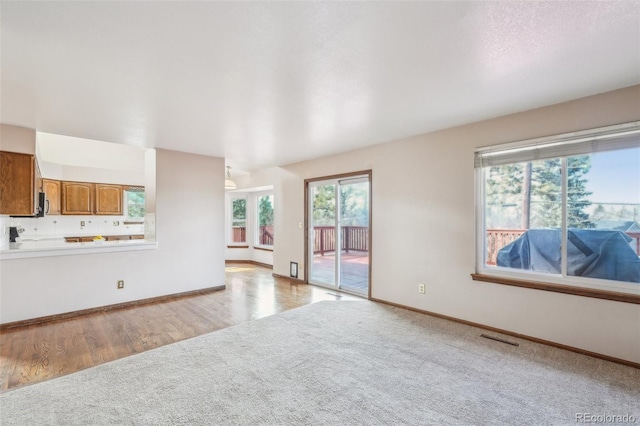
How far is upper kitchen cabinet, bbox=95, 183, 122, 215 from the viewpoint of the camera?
21.8 ft

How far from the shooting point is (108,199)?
6766 mm

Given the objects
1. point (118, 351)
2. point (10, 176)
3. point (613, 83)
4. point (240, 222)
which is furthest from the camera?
point (240, 222)

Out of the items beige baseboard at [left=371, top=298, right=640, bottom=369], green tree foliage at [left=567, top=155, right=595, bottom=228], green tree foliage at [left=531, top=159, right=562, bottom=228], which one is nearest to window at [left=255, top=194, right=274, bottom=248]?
beige baseboard at [left=371, top=298, right=640, bottom=369]

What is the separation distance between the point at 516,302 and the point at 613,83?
2.23 m

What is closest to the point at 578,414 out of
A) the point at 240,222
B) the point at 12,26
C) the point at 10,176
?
the point at 12,26

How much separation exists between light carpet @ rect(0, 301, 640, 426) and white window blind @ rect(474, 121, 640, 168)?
6.41 ft

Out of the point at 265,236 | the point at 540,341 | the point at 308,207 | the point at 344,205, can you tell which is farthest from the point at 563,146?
the point at 265,236

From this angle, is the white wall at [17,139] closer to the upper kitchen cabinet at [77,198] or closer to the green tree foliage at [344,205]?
the upper kitchen cabinet at [77,198]

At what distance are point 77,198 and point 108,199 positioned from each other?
1.84ft

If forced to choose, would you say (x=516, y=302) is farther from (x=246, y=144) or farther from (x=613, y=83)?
(x=246, y=144)

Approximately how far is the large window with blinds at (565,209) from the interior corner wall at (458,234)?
0.15m

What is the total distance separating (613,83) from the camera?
97.7 inches

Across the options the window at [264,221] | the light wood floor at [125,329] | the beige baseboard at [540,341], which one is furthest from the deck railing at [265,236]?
the beige baseboard at [540,341]

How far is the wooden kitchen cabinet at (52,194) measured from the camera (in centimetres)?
583
